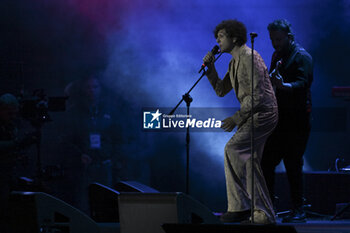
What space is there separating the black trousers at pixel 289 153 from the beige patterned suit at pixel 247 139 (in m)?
0.76

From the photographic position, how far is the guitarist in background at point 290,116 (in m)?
4.82

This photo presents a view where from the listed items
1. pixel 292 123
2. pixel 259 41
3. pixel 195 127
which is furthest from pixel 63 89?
pixel 292 123

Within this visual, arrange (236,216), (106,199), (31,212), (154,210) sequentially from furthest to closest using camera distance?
1. (106,199)
2. (236,216)
3. (154,210)
4. (31,212)

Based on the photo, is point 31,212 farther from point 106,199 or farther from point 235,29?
point 235,29

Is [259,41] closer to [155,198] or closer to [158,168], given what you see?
[158,168]

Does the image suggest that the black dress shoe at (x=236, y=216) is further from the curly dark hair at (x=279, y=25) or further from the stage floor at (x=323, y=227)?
the curly dark hair at (x=279, y=25)

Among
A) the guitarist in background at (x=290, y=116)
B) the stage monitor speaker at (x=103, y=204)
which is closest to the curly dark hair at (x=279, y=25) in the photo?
the guitarist in background at (x=290, y=116)

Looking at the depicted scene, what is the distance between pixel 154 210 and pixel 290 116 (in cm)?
222

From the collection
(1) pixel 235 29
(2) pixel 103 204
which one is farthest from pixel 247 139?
(2) pixel 103 204

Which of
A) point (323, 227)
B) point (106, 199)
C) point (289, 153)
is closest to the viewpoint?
point (323, 227)

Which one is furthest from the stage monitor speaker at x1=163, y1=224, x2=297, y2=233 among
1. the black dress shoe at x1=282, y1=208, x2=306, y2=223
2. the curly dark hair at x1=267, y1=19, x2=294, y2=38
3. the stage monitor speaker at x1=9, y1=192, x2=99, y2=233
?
the curly dark hair at x1=267, y1=19, x2=294, y2=38

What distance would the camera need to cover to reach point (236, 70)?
4.13m

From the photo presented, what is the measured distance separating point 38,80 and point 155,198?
436 centimetres

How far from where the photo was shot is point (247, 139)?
4.02 metres
